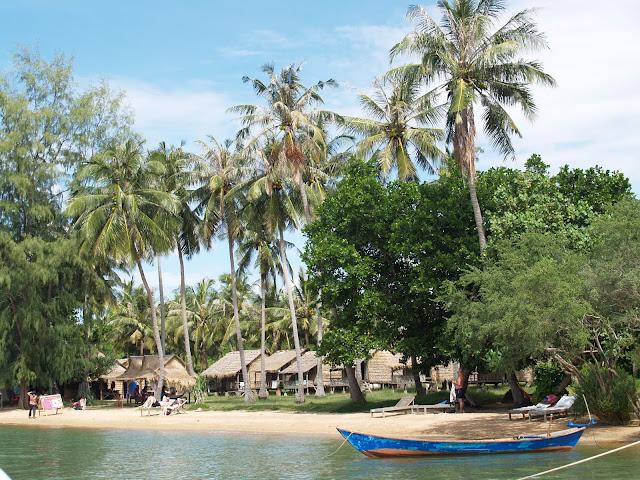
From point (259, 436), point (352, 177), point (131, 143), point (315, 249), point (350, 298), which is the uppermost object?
point (131, 143)

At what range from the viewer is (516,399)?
29.1m

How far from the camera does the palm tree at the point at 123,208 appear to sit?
42.2 metres

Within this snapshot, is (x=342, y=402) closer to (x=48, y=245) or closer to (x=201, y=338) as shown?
(x=48, y=245)

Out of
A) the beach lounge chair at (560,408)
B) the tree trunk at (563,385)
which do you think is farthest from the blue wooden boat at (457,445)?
the tree trunk at (563,385)

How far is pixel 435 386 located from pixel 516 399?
563 inches

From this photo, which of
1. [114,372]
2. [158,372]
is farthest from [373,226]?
[114,372]

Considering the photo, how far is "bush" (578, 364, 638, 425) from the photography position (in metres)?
21.9

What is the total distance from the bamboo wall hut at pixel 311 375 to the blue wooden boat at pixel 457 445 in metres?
31.1

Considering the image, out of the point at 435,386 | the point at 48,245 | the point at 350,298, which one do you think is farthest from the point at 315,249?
the point at 48,245

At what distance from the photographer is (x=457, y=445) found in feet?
62.0

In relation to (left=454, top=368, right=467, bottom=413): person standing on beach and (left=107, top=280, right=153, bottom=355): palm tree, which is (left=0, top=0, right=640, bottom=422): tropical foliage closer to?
(left=454, top=368, right=467, bottom=413): person standing on beach

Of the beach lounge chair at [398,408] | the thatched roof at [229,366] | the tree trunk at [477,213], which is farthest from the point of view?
the thatched roof at [229,366]

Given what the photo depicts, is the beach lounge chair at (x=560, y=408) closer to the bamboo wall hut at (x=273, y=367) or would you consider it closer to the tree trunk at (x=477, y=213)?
the tree trunk at (x=477, y=213)

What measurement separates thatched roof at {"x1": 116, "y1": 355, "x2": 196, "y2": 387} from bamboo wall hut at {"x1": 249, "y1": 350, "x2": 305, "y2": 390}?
7.61 m
